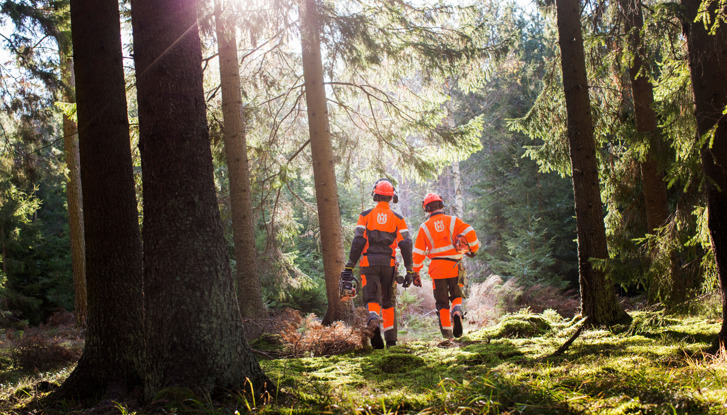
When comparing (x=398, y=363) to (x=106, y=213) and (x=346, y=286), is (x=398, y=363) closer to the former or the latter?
(x=346, y=286)

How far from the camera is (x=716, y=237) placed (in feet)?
12.5

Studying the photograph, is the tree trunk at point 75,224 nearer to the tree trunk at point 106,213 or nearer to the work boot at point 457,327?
the tree trunk at point 106,213

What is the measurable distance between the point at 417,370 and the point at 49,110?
9.49 meters

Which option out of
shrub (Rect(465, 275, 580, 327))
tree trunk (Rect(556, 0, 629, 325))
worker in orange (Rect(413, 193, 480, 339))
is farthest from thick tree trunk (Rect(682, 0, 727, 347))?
shrub (Rect(465, 275, 580, 327))

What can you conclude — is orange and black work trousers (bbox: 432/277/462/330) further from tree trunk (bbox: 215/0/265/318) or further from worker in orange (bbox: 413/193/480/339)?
tree trunk (bbox: 215/0/265/318)

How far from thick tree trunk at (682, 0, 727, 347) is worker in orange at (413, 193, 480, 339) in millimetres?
4008

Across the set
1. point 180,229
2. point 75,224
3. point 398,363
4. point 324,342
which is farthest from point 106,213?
point 75,224

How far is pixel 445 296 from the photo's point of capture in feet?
→ 25.2

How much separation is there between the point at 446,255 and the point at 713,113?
4.50m

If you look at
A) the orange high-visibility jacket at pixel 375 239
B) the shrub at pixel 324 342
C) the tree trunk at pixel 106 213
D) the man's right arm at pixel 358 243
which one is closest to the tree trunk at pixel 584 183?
the orange high-visibility jacket at pixel 375 239

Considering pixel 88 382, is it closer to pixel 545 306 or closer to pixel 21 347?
pixel 21 347

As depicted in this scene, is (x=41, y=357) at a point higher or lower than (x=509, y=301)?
higher

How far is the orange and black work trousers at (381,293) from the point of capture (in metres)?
7.25

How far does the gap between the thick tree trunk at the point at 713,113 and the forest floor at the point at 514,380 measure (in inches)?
33.5
